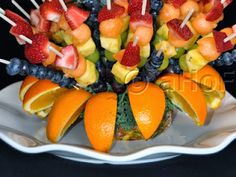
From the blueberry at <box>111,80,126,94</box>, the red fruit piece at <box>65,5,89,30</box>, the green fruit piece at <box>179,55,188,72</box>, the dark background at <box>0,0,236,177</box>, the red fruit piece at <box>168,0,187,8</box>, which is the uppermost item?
the red fruit piece at <box>65,5,89,30</box>

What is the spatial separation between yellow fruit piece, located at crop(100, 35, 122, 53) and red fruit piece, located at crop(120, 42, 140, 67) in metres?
0.04

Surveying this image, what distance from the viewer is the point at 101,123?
38.5 inches

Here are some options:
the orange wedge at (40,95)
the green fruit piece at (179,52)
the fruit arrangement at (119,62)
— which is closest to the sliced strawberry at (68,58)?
the fruit arrangement at (119,62)

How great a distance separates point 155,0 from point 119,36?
10 centimetres

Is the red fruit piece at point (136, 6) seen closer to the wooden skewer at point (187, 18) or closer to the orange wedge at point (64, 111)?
the wooden skewer at point (187, 18)

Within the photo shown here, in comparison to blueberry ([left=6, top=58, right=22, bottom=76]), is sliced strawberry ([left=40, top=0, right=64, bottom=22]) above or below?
above

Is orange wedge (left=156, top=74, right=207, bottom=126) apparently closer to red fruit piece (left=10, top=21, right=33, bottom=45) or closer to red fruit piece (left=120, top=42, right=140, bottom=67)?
red fruit piece (left=120, top=42, right=140, bottom=67)

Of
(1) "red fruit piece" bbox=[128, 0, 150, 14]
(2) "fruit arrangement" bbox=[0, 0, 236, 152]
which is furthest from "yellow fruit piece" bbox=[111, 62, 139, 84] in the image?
(1) "red fruit piece" bbox=[128, 0, 150, 14]

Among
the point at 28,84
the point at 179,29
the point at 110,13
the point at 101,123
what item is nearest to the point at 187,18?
the point at 179,29

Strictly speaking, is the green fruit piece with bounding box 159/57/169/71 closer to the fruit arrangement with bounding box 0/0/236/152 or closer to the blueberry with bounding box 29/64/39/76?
the fruit arrangement with bounding box 0/0/236/152

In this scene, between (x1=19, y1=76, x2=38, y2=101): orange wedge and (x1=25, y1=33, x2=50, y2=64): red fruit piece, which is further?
(x1=19, y1=76, x2=38, y2=101): orange wedge

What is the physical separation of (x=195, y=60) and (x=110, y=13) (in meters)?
0.18

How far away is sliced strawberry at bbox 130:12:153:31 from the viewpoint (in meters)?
0.98

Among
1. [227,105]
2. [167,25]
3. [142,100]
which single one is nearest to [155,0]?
[167,25]
